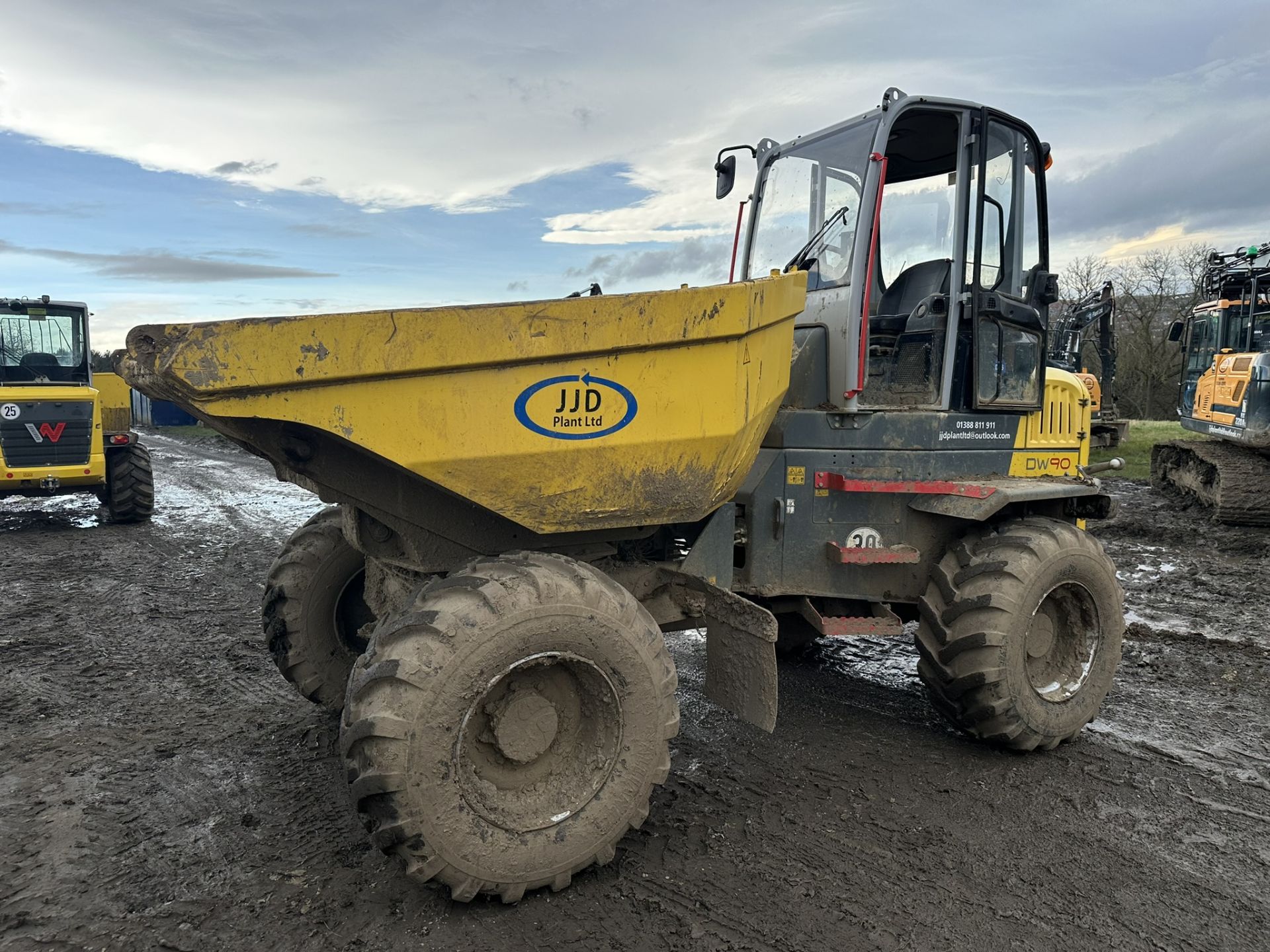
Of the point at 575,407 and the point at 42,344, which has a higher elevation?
the point at 42,344

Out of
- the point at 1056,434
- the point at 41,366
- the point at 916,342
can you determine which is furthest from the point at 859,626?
the point at 41,366

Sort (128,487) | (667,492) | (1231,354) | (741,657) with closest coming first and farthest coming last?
(667,492)
(741,657)
(128,487)
(1231,354)

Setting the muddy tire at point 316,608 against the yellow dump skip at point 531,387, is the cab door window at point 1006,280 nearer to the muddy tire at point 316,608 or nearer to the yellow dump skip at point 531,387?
Answer: the yellow dump skip at point 531,387

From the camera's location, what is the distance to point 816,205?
15.5 ft

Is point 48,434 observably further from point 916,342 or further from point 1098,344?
point 1098,344

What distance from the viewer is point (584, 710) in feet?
9.87

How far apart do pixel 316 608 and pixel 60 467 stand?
27.6 ft

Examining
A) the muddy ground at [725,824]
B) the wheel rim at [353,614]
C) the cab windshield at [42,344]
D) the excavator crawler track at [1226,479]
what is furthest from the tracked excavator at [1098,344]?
the cab windshield at [42,344]

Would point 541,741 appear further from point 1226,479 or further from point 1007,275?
point 1226,479

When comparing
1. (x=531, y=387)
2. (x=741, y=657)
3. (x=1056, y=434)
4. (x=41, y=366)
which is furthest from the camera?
(x=41, y=366)

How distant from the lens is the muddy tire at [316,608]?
13.4 feet

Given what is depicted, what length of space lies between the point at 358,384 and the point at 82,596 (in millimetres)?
5842

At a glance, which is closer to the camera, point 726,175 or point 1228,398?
point 726,175

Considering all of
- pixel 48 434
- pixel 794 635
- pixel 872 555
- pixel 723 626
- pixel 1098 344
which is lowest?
pixel 794 635
